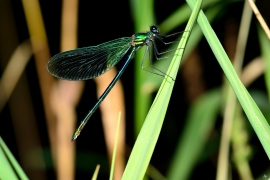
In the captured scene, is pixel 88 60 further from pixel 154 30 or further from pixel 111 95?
pixel 154 30

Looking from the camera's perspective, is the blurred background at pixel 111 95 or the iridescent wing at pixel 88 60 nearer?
the blurred background at pixel 111 95

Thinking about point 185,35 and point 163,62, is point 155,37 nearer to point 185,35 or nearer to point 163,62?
point 163,62

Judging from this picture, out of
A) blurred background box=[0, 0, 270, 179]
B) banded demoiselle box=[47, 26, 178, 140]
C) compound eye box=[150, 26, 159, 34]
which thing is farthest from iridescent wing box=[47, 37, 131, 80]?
compound eye box=[150, 26, 159, 34]

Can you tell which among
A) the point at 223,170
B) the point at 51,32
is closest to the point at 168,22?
the point at 223,170

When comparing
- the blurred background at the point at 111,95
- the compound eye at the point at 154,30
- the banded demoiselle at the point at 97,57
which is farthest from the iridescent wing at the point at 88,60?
the compound eye at the point at 154,30

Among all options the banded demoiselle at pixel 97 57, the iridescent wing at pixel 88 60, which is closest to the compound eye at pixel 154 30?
the banded demoiselle at pixel 97 57

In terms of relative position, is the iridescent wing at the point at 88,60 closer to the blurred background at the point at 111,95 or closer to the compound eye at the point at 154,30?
the blurred background at the point at 111,95

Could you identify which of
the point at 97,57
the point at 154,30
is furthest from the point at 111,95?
the point at 154,30
